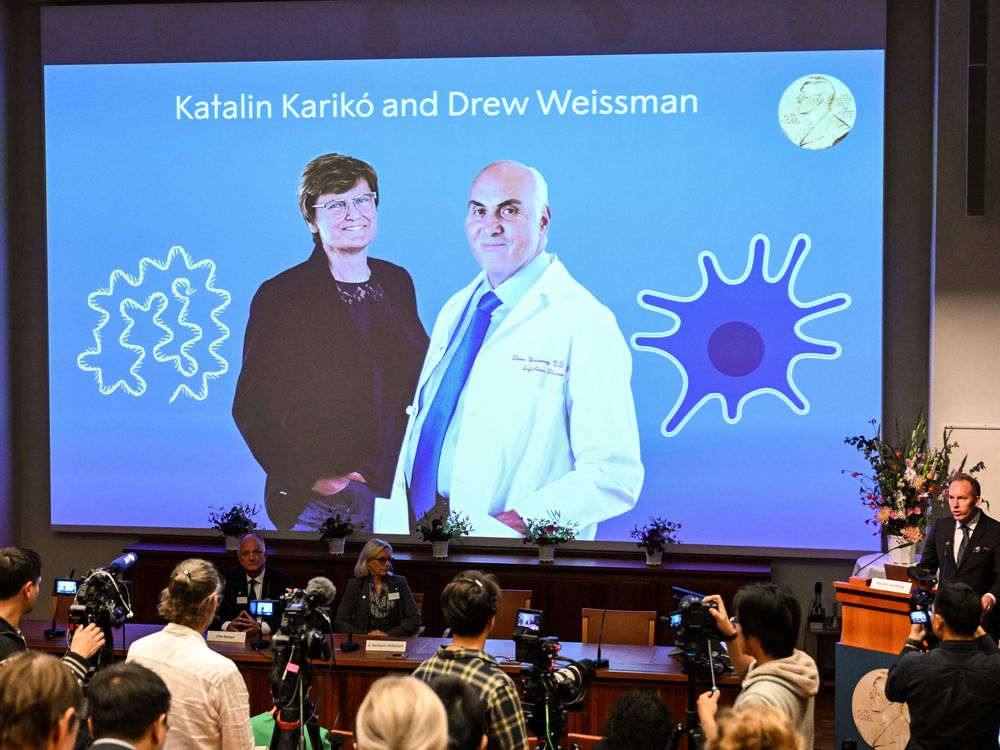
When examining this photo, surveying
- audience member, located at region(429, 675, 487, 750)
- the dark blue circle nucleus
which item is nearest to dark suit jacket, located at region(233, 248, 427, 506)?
the dark blue circle nucleus

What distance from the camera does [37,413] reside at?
28.2 feet

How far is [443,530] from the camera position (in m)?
7.59

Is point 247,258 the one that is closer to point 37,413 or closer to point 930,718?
point 37,413

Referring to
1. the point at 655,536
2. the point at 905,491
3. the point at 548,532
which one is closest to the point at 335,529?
the point at 548,532

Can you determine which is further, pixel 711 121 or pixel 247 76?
pixel 247 76

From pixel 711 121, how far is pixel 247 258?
3.35 meters

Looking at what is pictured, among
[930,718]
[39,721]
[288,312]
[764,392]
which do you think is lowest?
[930,718]

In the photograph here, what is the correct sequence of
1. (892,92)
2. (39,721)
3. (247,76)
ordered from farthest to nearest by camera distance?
(247,76) → (892,92) → (39,721)

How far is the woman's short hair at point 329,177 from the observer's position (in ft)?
26.3

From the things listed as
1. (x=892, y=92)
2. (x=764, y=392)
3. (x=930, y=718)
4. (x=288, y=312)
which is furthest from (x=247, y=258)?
(x=930, y=718)

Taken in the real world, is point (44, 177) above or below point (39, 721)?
above

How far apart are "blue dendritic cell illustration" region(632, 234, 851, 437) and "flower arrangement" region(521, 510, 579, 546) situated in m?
0.92

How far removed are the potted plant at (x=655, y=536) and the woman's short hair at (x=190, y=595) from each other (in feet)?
15.2

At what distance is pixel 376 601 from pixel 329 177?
320 centimetres
